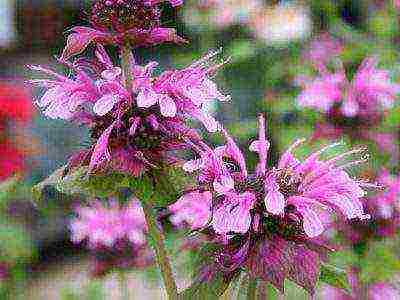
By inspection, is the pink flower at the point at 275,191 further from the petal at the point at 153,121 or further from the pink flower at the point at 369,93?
the pink flower at the point at 369,93

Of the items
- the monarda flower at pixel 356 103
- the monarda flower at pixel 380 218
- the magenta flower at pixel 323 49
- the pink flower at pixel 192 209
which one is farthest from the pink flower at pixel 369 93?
the magenta flower at pixel 323 49

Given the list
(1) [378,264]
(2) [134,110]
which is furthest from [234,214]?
(1) [378,264]

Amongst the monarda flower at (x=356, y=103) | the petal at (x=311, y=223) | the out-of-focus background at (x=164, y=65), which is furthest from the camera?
the out-of-focus background at (x=164, y=65)

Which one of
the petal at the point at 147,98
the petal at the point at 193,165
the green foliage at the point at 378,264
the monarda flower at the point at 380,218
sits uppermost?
the petal at the point at 147,98

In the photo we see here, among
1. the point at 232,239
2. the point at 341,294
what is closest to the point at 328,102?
the point at 341,294

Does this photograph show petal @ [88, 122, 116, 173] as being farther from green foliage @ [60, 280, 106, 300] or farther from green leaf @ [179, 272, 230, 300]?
green foliage @ [60, 280, 106, 300]

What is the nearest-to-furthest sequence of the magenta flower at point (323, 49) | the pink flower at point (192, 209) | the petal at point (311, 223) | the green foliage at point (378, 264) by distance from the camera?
the petal at point (311, 223)
the pink flower at point (192, 209)
the green foliage at point (378, 264)
the magenta flower at point (323, 49)
